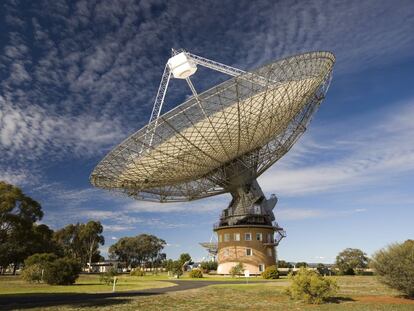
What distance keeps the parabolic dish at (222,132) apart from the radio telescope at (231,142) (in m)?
0.09

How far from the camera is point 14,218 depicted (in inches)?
2527

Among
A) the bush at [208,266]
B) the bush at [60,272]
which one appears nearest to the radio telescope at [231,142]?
the bush at [60,272]

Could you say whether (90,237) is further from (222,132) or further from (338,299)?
(338,299)

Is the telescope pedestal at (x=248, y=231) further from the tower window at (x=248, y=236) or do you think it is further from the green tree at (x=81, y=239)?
the green tree at (x=81, y=239)

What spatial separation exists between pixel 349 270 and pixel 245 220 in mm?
22647

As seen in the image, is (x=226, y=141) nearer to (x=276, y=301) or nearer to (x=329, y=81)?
(x=329, y=81)

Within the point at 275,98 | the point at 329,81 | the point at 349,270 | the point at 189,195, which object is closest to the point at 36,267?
the point at 189,195

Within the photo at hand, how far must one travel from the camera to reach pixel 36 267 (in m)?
45.6

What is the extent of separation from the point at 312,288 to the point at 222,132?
1972 centimetres

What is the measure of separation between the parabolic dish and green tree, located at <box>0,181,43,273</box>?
80.5 ft

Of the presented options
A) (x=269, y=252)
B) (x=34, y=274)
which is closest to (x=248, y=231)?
(x=269, y=252)

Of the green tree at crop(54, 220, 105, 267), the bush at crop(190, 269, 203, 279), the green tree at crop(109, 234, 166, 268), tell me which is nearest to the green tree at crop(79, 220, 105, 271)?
the green tree at crop(54, 220, 105, 267)

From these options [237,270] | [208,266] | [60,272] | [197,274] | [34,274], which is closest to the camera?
[60,272]

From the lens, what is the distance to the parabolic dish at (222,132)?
3331 centimetres
